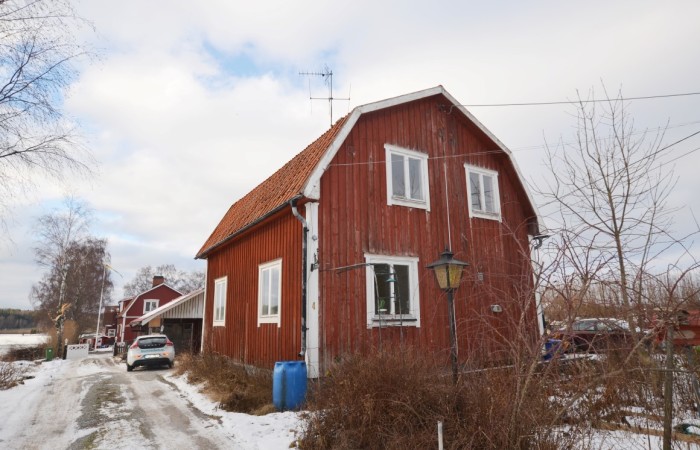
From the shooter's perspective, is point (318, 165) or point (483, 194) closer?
point (318, 165)

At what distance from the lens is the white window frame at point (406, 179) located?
34.7 feet

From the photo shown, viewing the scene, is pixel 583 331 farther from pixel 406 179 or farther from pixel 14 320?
pixel 14 320

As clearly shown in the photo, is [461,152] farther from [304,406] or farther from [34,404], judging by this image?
[34,404]

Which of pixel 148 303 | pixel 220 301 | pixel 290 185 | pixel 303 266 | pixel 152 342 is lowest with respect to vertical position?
pixel 152 342

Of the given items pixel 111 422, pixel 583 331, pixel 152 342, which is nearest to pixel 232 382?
pixel 111 422

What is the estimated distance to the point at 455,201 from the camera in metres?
11.5

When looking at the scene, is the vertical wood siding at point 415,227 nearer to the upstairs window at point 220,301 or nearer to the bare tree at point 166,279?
the upstairs window at point 220,301

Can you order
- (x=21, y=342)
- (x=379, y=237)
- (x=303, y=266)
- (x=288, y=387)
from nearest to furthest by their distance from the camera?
(x=288, y=387) < (x=303, y=266) < (x=379, y=237) < (x=21, y=342)

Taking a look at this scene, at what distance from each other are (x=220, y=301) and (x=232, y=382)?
18.3 feet

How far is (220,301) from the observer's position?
1507 cm

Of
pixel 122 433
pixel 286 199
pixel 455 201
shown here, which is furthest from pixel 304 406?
pixel 455 201

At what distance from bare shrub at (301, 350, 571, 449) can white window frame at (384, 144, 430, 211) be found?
197 inches

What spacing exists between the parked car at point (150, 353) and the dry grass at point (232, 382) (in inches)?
181

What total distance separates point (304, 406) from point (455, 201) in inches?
254
